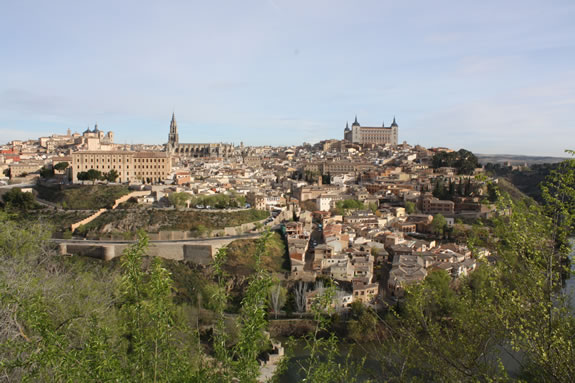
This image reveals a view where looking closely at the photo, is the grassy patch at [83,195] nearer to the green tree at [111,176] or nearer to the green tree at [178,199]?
the green tree at [111,176]

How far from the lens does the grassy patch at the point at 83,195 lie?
21.7 metres

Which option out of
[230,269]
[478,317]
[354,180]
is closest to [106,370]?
[478,317]

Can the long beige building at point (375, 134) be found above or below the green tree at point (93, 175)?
above

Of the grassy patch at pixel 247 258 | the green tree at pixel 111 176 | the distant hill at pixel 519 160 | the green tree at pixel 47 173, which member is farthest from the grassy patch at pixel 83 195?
the distant hill at pixel 519 160

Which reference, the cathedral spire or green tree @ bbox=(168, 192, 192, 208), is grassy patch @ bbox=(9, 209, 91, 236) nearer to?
green tree @ bbox=(168, 192, 192, 208)

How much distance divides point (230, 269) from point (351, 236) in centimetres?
655

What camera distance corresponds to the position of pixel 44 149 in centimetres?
5072

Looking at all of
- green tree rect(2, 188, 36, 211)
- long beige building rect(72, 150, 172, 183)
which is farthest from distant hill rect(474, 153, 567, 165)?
green tree rect(2, 188, 36, 211)

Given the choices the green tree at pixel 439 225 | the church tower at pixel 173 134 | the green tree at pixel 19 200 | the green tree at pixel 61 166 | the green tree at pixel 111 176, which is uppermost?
the church tower at pixel 173 134

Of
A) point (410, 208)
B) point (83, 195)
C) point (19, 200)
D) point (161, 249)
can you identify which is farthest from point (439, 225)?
point (19, 200)

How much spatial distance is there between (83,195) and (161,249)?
28.6 feet

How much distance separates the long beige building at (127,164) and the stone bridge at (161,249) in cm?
1123

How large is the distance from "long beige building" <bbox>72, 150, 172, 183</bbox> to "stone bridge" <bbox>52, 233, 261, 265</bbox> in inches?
442

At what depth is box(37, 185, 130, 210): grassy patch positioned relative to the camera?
71.1ft
